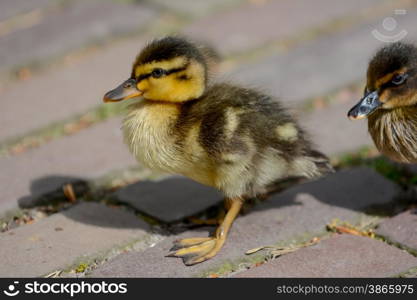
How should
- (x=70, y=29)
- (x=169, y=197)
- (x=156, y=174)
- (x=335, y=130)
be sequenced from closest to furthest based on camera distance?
(x=169, y=197) → (x=156, y=174) → (x=335, y=130) → (x=70, y=29)

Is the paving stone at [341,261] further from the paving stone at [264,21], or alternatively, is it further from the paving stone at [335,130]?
the paving stone at [264,21]

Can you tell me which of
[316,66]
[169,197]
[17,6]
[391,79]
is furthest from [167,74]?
[17,6]

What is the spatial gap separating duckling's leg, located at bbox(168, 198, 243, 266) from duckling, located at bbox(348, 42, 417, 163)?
2.03 ft

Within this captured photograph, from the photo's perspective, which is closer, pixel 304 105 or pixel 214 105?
pixel 214 105

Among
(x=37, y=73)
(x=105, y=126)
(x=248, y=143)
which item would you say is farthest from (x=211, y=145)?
(x=37, y=73)

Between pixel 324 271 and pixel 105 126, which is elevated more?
pixel 105 126

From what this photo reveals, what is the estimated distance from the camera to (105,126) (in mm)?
4047

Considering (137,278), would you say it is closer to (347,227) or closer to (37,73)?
(347,227)

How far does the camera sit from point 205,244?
3041mm

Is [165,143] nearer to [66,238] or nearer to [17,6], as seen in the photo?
[66,238]

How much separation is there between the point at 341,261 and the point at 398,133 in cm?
65

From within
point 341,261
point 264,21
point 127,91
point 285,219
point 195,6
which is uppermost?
point 195,6

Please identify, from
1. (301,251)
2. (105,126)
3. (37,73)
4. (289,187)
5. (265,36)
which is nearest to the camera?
(301,251)

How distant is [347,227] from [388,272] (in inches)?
15.1
